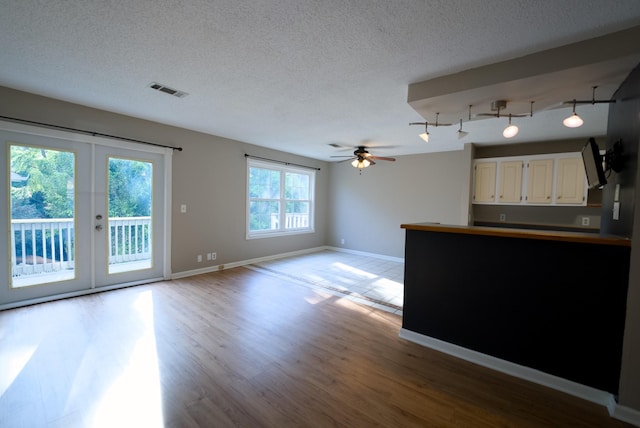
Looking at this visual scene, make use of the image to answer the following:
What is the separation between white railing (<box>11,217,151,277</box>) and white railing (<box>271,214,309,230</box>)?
2880 mm

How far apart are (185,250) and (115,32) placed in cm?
341

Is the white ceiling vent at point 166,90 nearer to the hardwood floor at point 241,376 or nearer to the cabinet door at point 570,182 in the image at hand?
the hardwood floor at point 241,376

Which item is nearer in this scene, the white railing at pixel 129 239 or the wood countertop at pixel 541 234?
the wood countertop at pixel 541 234

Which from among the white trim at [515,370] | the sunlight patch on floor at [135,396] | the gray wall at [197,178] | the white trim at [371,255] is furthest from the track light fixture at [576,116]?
the gray wall at [197,178]

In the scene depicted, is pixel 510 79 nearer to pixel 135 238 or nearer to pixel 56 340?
pixel 56 340

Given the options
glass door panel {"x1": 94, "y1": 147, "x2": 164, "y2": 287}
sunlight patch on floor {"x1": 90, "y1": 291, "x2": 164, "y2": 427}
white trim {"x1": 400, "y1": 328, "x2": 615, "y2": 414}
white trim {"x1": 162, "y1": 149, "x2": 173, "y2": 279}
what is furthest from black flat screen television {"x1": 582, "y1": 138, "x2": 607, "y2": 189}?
glass door panel {"x1": 94, "y1": 147, "x2": 164, "y2": 287}

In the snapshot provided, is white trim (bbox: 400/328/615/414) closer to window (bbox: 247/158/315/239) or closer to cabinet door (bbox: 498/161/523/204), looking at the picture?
cabinet door (bbox: 498/161/523/204)

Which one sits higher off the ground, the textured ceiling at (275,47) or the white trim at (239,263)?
the textured ceiling at (275,47)

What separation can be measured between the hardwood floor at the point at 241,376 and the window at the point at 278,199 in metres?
2.93

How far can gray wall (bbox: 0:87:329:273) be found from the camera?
3.42m

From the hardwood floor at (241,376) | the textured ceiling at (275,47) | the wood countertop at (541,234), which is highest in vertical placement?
the textured ceiling at (275,47)

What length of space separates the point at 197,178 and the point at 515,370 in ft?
16.1

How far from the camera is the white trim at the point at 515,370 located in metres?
1.91

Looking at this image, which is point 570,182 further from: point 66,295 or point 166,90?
point 66,295
